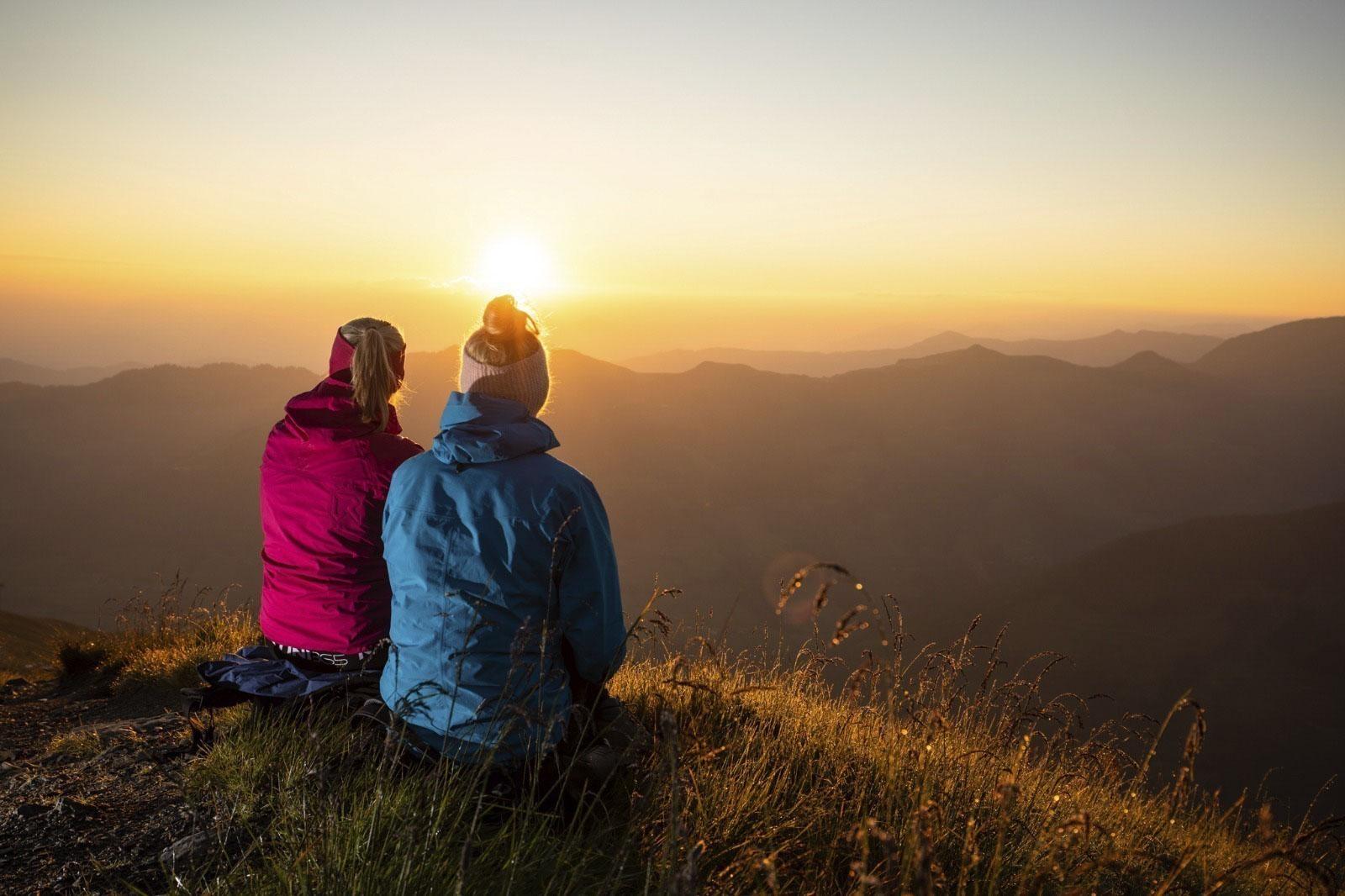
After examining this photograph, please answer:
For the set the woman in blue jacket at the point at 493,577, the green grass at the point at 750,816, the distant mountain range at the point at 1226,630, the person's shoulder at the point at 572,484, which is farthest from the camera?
the distant mountain range at the point at 1226,630

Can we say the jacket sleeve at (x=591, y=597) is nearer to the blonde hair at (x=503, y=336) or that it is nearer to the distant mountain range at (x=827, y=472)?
the blonde hair at (x=503, y=336)

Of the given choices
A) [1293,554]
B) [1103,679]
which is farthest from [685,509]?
[1293,554]

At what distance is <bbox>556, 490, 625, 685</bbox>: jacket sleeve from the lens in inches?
97.7

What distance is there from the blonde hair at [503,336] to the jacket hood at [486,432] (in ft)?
0.54

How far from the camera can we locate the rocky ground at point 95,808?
2.22m

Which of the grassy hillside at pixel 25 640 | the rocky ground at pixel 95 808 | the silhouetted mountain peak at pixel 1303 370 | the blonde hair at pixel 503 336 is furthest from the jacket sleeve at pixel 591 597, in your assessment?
the silhouetted mountain peak at pixel 1303 370

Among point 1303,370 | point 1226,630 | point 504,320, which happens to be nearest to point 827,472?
point 1226,630

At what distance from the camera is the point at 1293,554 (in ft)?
258

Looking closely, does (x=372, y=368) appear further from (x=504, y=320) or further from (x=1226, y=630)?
(x=1226, y=630)

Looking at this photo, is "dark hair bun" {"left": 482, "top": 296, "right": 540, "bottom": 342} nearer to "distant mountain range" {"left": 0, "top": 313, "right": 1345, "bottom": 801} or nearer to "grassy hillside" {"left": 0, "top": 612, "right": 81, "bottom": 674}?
"grassy hillside" {"left": 0, "top": 612, "right": 81, "bottom": 674}

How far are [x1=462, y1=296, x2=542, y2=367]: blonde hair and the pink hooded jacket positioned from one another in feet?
2.98

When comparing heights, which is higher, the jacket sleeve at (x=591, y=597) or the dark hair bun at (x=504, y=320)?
the dark hair bun at (x=504, y=320)

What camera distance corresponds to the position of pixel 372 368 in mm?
3414

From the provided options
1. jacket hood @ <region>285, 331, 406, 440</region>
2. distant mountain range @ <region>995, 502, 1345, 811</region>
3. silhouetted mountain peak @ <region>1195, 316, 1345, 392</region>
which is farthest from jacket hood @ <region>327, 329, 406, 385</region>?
silhouetted mountain peak @ <region>1195, 316, 1345, 392</region>
